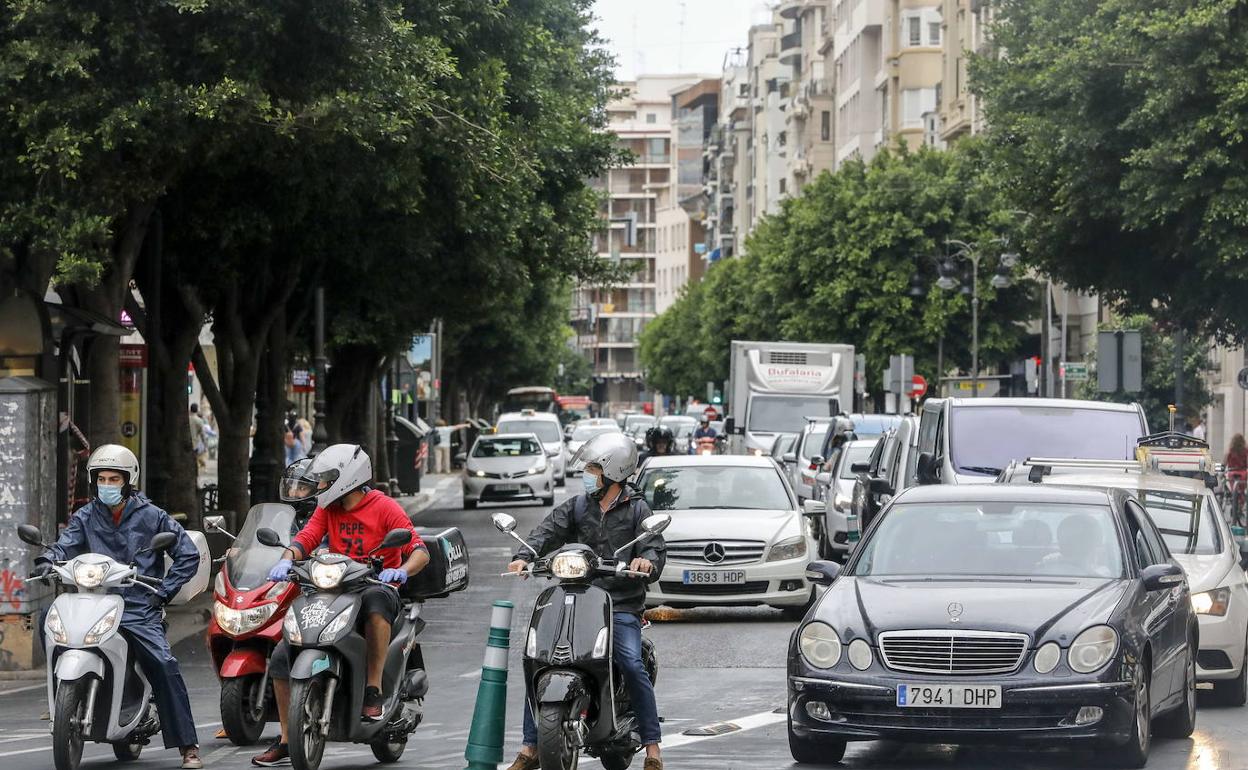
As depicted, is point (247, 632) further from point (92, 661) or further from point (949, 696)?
point (949, 696)

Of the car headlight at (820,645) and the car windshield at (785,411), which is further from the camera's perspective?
the car windshield at (785,411)

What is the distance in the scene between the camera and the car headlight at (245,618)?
12070 mm

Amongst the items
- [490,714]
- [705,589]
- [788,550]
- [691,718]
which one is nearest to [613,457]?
[490,714]

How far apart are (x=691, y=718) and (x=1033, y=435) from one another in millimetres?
7055

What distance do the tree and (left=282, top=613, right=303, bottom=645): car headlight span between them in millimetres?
21483

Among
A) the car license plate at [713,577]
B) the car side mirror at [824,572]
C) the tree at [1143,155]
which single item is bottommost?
the car license plate at [713,577]

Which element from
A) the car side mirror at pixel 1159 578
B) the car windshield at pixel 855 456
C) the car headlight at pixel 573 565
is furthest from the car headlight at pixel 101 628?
the car windshield at pixel 855 456

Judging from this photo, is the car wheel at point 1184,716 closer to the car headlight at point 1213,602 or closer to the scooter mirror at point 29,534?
the car headlight at point 1213,602

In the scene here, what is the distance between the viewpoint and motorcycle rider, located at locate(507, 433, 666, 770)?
398 inches

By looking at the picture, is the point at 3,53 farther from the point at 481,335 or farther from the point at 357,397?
the point at 481,335

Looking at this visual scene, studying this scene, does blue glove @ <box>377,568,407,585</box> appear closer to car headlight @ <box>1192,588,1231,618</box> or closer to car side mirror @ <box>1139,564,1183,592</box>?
car side mirror @ <box>1139,564,1183,592</box>

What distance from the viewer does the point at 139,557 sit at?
1127 centimetres

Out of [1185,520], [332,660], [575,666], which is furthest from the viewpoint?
[1185,520]

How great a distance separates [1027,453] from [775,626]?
8.50ft
